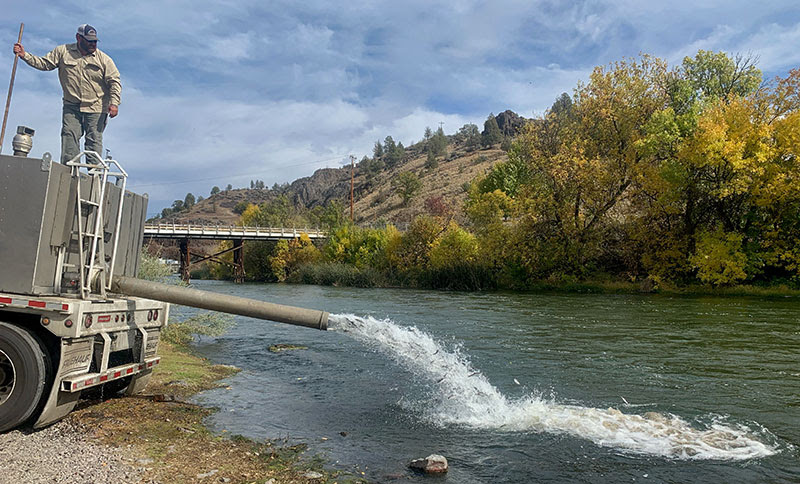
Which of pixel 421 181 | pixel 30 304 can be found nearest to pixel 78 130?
pixel 30 304

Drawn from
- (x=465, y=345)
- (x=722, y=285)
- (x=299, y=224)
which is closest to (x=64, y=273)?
(x=465, y=345)

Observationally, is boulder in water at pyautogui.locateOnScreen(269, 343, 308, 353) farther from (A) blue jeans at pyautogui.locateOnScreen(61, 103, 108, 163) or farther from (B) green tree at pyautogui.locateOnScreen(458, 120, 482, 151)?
(B) green tree at pyautogui.locateOnScreen(458, 120, 482, 151)

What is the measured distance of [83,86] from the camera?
813 centimetres

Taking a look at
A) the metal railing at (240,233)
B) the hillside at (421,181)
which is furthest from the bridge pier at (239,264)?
the hillside at (421,181)

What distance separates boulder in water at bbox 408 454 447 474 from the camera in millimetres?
5984

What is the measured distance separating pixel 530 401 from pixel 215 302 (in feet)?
16.9

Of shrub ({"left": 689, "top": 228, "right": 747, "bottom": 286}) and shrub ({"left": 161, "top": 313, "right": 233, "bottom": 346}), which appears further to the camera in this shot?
shrub ({"left": 689, "top": 228, "right": 747, "bottom": 286})

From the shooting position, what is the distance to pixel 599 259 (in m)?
39.8

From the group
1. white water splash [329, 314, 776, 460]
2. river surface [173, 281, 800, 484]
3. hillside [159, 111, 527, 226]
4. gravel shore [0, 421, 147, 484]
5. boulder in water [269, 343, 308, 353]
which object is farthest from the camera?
hillside [159, 111, 527, 226]

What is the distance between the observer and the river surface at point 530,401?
6438 mm

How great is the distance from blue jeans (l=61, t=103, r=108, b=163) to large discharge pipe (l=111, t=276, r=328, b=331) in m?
2.30

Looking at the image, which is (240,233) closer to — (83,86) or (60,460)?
(83,86)

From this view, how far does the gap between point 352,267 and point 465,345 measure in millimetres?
38938

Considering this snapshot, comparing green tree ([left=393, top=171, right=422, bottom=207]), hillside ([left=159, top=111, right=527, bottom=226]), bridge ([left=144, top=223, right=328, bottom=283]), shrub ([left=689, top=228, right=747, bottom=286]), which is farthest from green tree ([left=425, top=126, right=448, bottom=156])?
shrub ([left=689, top=228, right=747, bottom=286])
